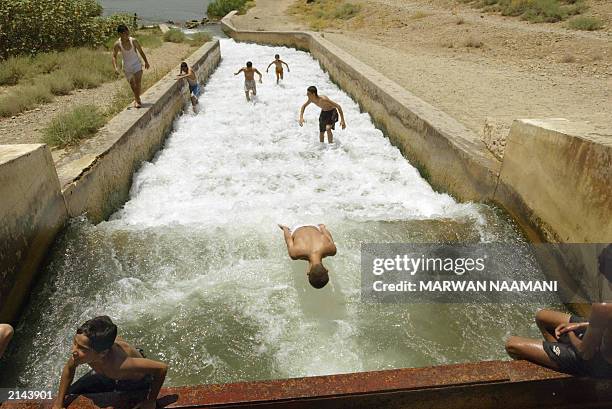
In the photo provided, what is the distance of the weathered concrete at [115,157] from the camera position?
16.3 ft

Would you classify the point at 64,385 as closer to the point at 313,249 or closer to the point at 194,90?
the point at 313,249

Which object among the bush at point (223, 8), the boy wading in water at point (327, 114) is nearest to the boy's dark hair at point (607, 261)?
the boy wading in water at point (327, 114)

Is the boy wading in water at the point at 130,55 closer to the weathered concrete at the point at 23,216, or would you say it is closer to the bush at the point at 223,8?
the weathered concrete at the point at 23,216

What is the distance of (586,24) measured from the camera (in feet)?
48.0

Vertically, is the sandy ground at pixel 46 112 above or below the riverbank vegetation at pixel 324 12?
below

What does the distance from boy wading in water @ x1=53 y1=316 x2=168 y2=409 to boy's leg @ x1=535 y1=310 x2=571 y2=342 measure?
8.60ft

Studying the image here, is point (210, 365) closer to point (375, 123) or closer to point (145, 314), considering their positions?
point (145, 314)

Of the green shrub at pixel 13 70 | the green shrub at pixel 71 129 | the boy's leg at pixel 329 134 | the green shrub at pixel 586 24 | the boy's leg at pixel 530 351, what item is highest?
the green shrub at pixel 586 24

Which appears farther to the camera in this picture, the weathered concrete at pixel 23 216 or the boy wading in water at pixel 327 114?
the boy wading in water at pixel 327 114

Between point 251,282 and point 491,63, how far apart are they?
37.8ft

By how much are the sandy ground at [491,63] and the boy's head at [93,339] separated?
4744 millimetres

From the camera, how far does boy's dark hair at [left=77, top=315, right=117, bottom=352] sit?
2182 mm

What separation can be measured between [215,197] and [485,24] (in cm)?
1614

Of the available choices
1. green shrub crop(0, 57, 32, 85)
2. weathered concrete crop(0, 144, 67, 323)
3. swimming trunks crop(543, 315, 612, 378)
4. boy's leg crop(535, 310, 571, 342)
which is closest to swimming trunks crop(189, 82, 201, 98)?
green shrub crop(0, 57, 32, 85)
